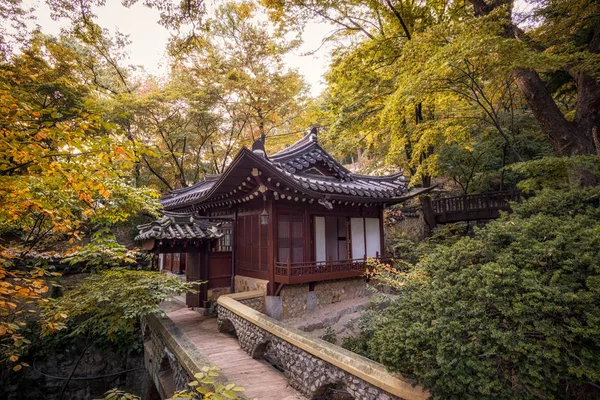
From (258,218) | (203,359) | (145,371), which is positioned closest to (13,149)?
(203,359)

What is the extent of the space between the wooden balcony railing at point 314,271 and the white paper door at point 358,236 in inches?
33.6

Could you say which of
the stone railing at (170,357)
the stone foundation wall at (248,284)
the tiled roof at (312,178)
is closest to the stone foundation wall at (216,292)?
the stone foundation wall at (248,284)

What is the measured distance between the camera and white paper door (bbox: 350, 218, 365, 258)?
11.1 metres

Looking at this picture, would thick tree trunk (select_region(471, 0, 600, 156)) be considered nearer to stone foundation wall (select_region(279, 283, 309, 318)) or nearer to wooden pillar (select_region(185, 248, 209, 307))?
stone foundation wall (select_region(279, 283, 309, 318))

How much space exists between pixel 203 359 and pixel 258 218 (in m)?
4.95

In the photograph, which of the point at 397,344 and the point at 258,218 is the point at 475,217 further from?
the point at 397,344

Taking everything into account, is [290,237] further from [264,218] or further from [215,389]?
[215,389]

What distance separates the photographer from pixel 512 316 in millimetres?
2537

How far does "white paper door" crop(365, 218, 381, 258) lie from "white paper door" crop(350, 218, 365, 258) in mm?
302

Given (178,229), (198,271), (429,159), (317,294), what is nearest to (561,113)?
(429,159)

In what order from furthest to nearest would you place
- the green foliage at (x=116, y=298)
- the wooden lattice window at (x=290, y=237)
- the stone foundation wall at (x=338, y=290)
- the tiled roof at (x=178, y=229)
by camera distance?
the stone foundation wall at (x=338, y=290) < the wooden lattice window at (x=290, y=237) < the tiled roof at (x=178, y=229) < the green foliage at (x=116, y=298)

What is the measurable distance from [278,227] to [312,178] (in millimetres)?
2236

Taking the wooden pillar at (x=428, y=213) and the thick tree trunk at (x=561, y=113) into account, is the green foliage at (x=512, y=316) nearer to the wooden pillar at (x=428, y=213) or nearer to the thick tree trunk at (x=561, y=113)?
the thick tree trunk at (x=561, y=113)

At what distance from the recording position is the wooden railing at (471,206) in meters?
13.9
